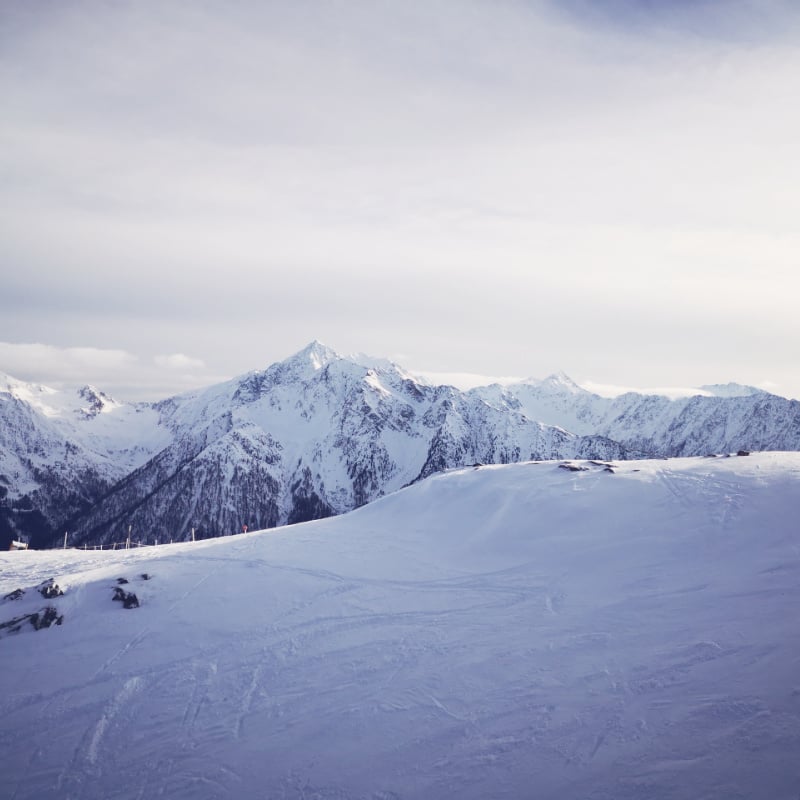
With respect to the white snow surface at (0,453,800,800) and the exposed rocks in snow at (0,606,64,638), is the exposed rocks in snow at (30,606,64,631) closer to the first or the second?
the exposed rocks in snow at (0,606,64,638)

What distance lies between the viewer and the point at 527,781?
12289 millimetres

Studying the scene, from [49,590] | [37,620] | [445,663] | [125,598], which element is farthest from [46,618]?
[445,663]

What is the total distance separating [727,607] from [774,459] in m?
17.0

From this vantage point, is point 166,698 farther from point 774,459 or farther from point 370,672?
point 774,459

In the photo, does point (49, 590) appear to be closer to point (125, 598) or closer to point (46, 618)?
point (46, 618)

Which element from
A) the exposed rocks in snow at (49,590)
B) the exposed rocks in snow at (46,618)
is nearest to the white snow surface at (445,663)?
the exposed rocks in snow at (46,618)

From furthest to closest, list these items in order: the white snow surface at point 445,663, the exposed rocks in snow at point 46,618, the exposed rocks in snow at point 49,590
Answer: the exposed rocks in snow at point 49,590, the exposed rocks in snow at point 46,618, the white snow surface at point 445,663

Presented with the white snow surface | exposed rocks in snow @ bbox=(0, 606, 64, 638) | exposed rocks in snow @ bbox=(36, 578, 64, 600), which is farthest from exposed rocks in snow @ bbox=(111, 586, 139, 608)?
exposed rocks in snow @ bbox=(36, 578, 64, 600)

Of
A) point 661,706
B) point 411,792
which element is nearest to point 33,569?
point 411,792

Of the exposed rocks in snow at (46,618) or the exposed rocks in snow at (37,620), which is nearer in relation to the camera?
the exposed rocks in snow at (37,620)

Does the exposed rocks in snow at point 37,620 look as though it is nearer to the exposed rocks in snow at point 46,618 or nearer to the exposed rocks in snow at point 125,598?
the exposed rocks in snow at point 46,618

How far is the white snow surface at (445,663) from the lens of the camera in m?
12.8

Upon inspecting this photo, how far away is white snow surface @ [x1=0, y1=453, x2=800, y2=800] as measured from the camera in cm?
1283

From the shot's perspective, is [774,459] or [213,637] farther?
[774,459]
